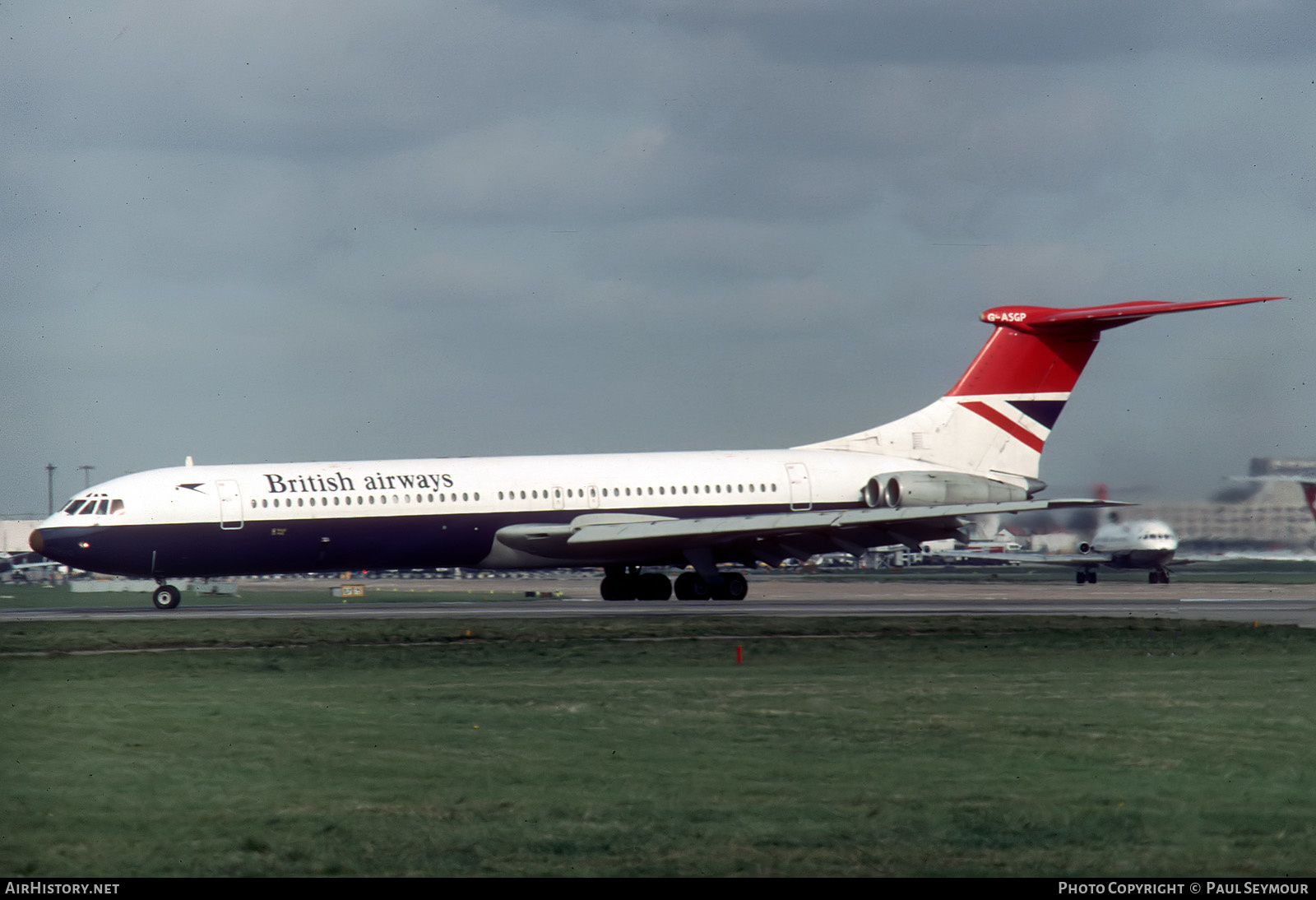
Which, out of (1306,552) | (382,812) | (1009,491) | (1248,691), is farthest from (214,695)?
(1306,552)

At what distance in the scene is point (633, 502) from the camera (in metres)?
47.1

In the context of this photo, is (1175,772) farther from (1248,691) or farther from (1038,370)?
(1038,370)

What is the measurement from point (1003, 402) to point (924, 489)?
481cm

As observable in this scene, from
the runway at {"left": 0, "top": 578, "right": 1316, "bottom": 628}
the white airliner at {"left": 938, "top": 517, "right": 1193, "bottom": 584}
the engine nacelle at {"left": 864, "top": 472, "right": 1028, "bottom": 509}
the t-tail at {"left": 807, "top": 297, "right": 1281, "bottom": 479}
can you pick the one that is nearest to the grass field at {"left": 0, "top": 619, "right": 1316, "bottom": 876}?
the runway at {"left": 0, "top": 578, "right": 1316, "bottom": 628}

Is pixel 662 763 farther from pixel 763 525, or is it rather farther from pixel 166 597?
pixel 166 597

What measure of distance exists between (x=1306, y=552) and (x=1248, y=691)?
31298 millimetres

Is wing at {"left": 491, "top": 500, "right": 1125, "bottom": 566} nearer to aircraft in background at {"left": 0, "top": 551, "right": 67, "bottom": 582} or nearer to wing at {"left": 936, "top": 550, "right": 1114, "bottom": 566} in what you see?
wing at {"left": 936, "top": 550, "right": 1114, "bottom": 566}

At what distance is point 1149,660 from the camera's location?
82.2 ft

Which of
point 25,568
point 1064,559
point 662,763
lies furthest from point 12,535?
point 662,763

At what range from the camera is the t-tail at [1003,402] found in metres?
50.4

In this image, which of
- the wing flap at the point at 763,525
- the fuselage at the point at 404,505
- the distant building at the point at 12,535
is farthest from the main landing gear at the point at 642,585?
the distant building at the point at 12,535

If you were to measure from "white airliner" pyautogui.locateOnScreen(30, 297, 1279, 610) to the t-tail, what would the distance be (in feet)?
0.18

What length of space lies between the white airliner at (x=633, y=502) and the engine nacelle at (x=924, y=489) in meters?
0.06

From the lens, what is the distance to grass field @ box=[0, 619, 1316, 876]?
10984mm
